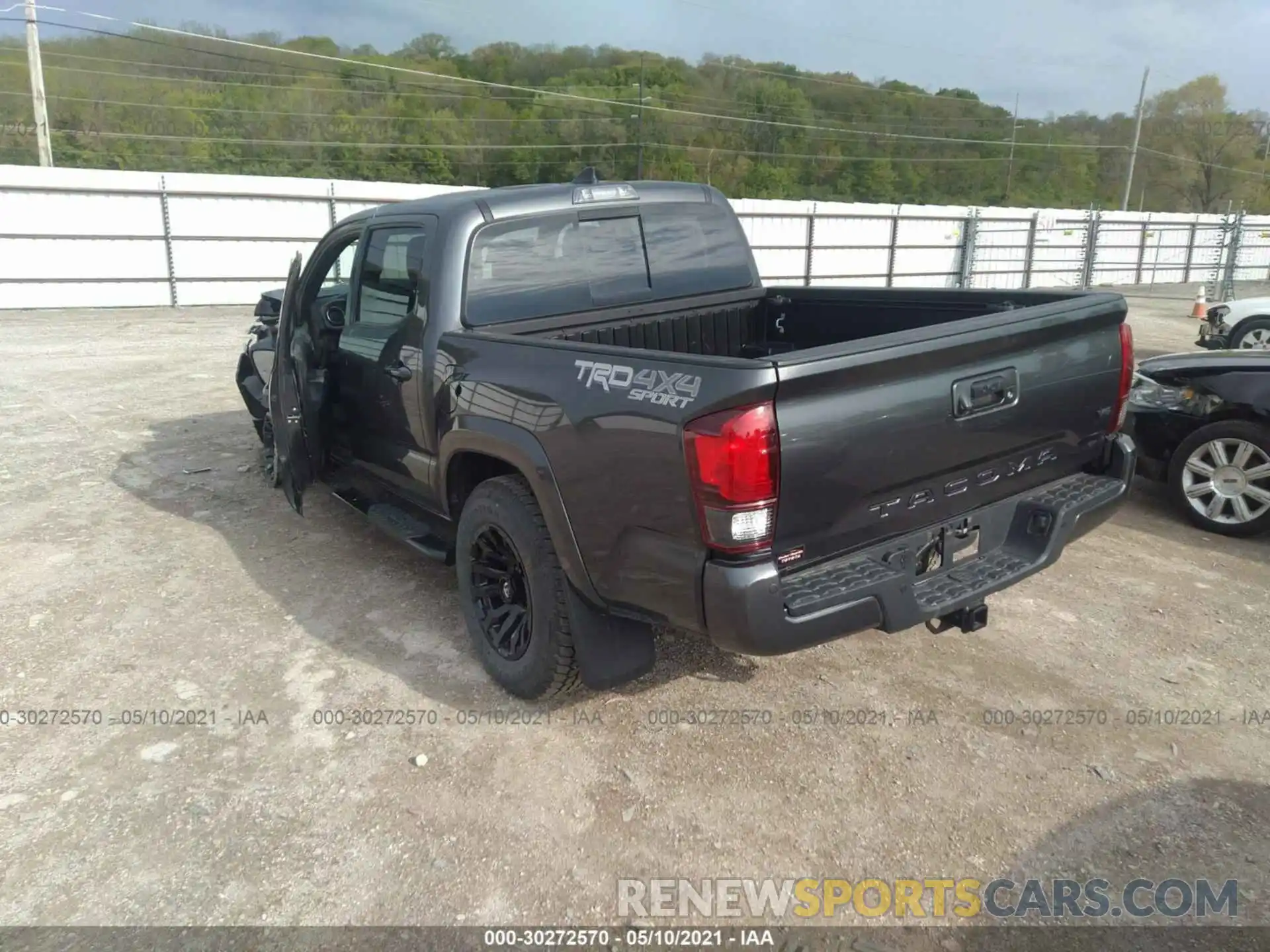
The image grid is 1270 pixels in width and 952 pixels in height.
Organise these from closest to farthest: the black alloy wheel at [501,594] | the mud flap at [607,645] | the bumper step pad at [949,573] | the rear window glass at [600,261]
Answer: the bumper step pad at [949,573] < the mud flap at [607,645] < the black alloy wheel at [501,594] < the rear window glass at [600,261]

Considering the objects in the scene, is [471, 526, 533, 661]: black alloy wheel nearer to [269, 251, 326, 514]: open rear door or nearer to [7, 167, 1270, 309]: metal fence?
[269, 251, 326, 514]: open rear door

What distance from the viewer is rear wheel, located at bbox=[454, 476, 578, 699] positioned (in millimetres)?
3340

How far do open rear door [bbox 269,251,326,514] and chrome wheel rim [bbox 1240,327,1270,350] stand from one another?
10770 mm

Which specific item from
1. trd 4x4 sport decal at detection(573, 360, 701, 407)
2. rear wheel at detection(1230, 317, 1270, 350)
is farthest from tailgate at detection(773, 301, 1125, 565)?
rear wheel at detection(1230, 317, 1270, 350)

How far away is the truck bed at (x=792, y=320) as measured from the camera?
4.14 meters

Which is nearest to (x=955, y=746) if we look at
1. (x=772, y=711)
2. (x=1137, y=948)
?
(x=772, y=711)

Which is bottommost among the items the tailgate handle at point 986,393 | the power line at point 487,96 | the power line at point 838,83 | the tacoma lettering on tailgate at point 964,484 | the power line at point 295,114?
the tacoma lettering on tailgate at point 964,484

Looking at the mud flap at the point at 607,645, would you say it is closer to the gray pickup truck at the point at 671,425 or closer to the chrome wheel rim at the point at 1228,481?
the gray pickup truck at the point at 671,425

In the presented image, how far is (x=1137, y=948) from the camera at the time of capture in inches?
A: 95.7

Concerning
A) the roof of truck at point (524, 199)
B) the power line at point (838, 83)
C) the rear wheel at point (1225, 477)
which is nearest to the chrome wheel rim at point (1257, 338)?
the rear wheel at point (1225, 477)

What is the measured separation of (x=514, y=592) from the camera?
12.0 ft

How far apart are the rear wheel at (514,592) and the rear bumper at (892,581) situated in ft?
2.61

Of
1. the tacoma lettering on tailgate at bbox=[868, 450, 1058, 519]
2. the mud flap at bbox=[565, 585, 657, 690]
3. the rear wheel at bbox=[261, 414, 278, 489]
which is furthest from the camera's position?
the rear wheel at bbox=[261, 414, 278, 489]

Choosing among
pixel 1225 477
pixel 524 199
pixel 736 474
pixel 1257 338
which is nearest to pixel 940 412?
pixel 736 474
